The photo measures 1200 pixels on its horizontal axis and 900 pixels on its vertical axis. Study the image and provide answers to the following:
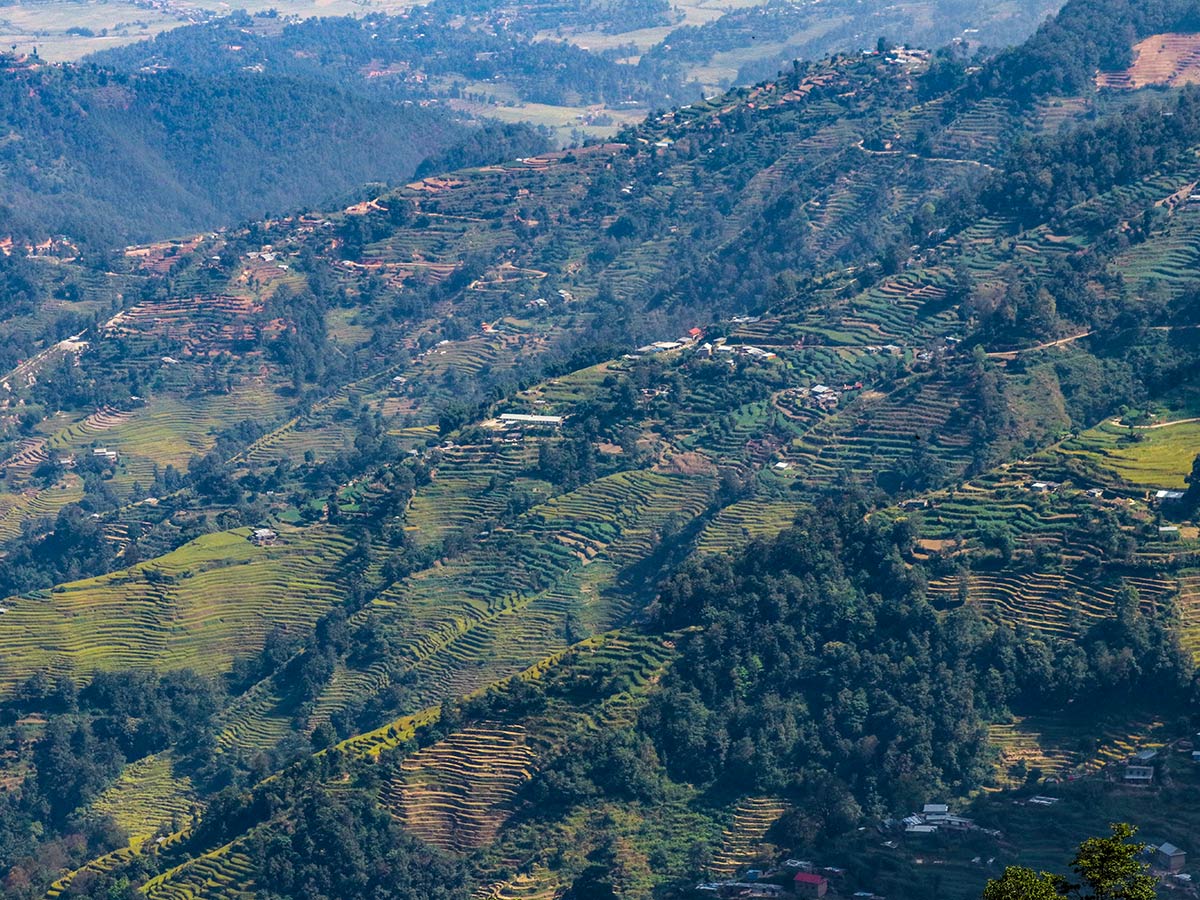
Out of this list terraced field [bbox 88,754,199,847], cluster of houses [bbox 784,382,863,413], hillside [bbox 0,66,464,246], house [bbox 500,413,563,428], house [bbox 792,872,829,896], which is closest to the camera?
house [bbox 792,872,829,896]

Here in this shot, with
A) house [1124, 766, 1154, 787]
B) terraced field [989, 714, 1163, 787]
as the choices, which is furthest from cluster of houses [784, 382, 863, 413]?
house [1124, 766, 1154, 787]

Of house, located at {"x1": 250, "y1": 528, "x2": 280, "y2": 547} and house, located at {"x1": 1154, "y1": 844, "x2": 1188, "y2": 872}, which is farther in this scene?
house, located at {"x1": 250, "y1": 528, "x2": 280, "y2": 547}

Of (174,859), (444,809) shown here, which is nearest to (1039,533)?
(444,809)

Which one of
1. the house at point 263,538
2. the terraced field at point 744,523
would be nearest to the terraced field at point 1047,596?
the terraced field at point 744,523

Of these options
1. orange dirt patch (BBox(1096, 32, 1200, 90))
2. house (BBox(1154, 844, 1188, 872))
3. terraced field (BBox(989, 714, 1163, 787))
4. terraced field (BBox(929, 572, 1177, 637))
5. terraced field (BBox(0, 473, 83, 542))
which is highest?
orange dirt patch (BBox(1096, 32, 1200, 90))

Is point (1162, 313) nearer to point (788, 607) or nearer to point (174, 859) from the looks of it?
point (788, 607)

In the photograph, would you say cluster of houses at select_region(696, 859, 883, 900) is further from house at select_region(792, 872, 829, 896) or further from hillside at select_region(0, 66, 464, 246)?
hillside at select_region(0, 66, 464, 246)
